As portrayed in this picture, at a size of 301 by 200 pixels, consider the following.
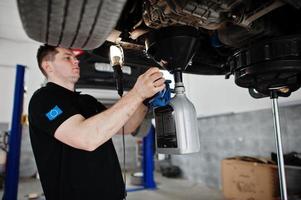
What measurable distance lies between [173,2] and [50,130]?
541mm

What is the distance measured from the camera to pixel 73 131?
679mm

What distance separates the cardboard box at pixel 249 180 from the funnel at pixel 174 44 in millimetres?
1424

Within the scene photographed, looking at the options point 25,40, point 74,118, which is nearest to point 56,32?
point 74,118

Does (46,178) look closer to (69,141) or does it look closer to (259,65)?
(69,141)

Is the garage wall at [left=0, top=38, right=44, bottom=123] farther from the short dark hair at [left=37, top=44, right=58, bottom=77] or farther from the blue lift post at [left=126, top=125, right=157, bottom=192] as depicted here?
the short dark hair at [left=37, top=44, right=58, bottom=77]

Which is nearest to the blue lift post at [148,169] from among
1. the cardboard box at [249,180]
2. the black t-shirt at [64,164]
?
the cardboard box at [249,180]

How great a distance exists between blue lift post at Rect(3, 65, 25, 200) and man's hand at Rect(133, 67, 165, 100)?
1.80 m

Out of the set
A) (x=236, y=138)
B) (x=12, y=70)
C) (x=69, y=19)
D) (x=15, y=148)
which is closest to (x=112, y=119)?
(x=69, y=19)

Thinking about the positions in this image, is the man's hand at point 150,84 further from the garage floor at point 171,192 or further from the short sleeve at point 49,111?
the garage floor at point 171,192

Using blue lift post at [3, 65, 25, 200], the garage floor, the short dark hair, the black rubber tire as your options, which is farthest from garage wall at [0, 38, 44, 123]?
the black rubber tire

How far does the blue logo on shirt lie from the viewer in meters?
0.72

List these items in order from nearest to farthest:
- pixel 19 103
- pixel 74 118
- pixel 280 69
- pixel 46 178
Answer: pixel 280 69 → pixel 74 118 → pixel 46 178 → pixel 19 103

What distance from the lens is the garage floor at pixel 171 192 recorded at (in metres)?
2.21

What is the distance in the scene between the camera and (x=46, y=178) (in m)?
0.82
